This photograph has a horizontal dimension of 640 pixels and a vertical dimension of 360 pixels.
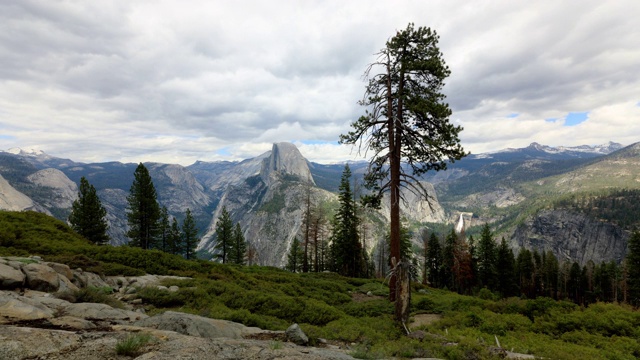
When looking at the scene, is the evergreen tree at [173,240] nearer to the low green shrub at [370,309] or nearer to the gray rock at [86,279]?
the gray rock at [86,279]

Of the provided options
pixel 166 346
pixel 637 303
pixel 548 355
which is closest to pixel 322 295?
pixel 548 355

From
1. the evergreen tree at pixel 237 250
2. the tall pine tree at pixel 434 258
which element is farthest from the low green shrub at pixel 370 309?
the tall pine tree at pixel 434 258

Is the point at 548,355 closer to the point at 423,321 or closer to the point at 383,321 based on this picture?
the point at 383,321

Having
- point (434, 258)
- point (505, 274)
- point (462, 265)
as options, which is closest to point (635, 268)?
point (505, 274)

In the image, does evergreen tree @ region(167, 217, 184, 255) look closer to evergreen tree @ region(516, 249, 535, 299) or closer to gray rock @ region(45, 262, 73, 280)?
gray rock @ region(45, 262, 73, 280)

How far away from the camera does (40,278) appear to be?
33.6ft

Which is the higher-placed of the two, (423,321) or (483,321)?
(483,321)

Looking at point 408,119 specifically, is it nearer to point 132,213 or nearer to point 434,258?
point 132,213

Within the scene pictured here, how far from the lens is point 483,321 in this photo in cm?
1491

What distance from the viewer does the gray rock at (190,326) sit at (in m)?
8.13

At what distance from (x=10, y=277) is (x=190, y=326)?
6.93m

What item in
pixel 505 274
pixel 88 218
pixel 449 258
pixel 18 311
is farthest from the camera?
pixel 449 258

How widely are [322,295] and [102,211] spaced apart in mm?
40774

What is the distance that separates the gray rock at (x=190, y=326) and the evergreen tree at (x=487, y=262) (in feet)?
210
